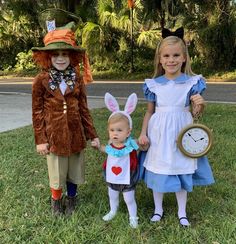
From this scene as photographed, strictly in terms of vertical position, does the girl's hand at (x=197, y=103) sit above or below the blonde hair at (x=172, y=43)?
below

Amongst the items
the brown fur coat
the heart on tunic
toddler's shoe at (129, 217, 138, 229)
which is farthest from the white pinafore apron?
the brown fur coat

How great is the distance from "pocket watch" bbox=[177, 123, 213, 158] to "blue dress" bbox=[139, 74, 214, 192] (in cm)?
6

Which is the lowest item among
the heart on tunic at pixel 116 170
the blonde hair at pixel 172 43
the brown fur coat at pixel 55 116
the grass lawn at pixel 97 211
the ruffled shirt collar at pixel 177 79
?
the grass lawn at pixel 97 211

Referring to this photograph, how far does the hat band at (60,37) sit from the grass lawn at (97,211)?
1362 mm

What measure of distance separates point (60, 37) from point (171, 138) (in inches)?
44.5

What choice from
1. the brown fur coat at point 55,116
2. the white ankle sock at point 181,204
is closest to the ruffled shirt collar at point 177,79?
the brown fur coat at point 55,116

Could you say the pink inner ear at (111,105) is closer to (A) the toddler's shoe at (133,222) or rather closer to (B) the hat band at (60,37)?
(B) the hat band at (60,37)

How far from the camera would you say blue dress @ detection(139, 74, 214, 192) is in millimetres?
3152

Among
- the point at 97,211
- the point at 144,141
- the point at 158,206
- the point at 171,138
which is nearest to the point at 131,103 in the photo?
the point at 144,141

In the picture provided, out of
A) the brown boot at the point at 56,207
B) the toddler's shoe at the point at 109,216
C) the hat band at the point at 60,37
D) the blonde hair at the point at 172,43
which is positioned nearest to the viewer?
the blonde hair at the point at 172,43

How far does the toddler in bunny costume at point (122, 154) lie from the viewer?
3.22 meters

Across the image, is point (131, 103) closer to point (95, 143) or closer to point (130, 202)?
point (95, 143)

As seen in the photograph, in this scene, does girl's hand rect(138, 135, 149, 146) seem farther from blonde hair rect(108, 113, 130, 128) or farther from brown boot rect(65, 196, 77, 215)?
brown boot rect(65, 196, 77, 215)

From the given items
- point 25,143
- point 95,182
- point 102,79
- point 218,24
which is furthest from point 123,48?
point 95,182
